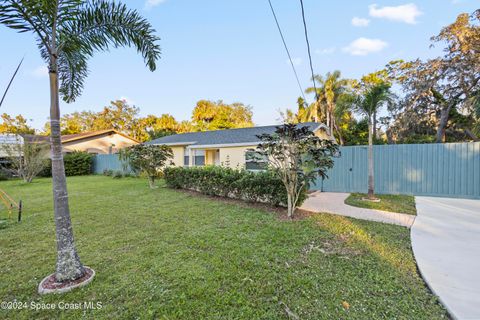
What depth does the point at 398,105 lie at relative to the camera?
1653 cm

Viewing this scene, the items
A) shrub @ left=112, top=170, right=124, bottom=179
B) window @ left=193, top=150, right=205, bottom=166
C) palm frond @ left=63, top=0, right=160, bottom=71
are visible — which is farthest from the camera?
shrub @ left=112, top=170, right=124, bottom=179


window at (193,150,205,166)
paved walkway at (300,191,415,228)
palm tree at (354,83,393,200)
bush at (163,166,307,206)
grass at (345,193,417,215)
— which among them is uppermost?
palm tree at (354,83,393,200)

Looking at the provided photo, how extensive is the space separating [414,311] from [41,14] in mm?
5628

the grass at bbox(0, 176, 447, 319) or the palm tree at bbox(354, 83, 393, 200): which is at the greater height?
the palm tree at bbox(354, 83, 393, 200)

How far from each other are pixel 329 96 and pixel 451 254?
762 inches

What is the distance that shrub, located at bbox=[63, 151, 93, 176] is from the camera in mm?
19250

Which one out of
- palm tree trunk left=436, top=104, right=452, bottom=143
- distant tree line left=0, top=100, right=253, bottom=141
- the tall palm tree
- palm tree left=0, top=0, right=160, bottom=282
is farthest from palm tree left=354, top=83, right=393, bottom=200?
distant tree line left=0, top=100, right=253, bottom=141

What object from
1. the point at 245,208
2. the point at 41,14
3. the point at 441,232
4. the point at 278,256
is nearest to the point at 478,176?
the point at 441,232

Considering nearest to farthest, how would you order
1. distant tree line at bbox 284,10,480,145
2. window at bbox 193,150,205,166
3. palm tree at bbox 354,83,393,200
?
palm tree at bbox 354,83,393,200, distant tree line at bbox 284,10,480,145, window at bbox 193,150,205,166

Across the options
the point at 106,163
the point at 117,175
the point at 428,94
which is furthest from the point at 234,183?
the point at 106,163

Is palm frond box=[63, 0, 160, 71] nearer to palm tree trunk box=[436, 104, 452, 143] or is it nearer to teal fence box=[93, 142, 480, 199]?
teal fence box=[93, 142, 480, 199]

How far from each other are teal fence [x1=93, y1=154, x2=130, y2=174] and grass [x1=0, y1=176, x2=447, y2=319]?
47.1 feet

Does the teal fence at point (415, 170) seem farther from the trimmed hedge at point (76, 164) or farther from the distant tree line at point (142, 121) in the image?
the distant tree line at point (142, 121)

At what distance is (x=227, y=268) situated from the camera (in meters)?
3.20
